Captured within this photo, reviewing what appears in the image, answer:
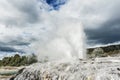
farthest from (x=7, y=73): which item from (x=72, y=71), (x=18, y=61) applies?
(x=18, y=61)

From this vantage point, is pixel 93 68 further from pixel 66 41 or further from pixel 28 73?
pixel 66 41

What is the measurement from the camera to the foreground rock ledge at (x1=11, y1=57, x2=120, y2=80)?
16375 millimetres

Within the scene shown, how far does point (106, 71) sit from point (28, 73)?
23.7 feet

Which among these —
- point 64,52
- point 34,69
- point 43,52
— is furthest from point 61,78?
point 43,52

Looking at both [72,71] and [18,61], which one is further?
[18,61]

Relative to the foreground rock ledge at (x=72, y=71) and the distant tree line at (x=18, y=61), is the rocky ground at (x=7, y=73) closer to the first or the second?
the foreground rock ledge at (x=72, y=71)

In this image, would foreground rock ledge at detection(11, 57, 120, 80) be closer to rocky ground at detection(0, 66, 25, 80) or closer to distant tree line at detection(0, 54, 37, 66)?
rocky ground at detection(0, 66, 25, 80)

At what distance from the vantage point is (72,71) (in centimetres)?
1853

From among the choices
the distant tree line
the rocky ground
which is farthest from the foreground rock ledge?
the distant tree line

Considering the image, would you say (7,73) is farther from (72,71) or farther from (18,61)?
(18,61)

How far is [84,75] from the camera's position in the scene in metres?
17.0

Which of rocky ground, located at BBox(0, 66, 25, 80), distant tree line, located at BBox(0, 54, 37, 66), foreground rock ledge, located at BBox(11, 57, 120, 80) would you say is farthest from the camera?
distant tree line, located at BBox(0, 54, 37, 66)

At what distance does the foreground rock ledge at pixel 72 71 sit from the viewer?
16.4 m

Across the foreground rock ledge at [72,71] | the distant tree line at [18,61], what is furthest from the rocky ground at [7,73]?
the distant tree line at [18,61]
